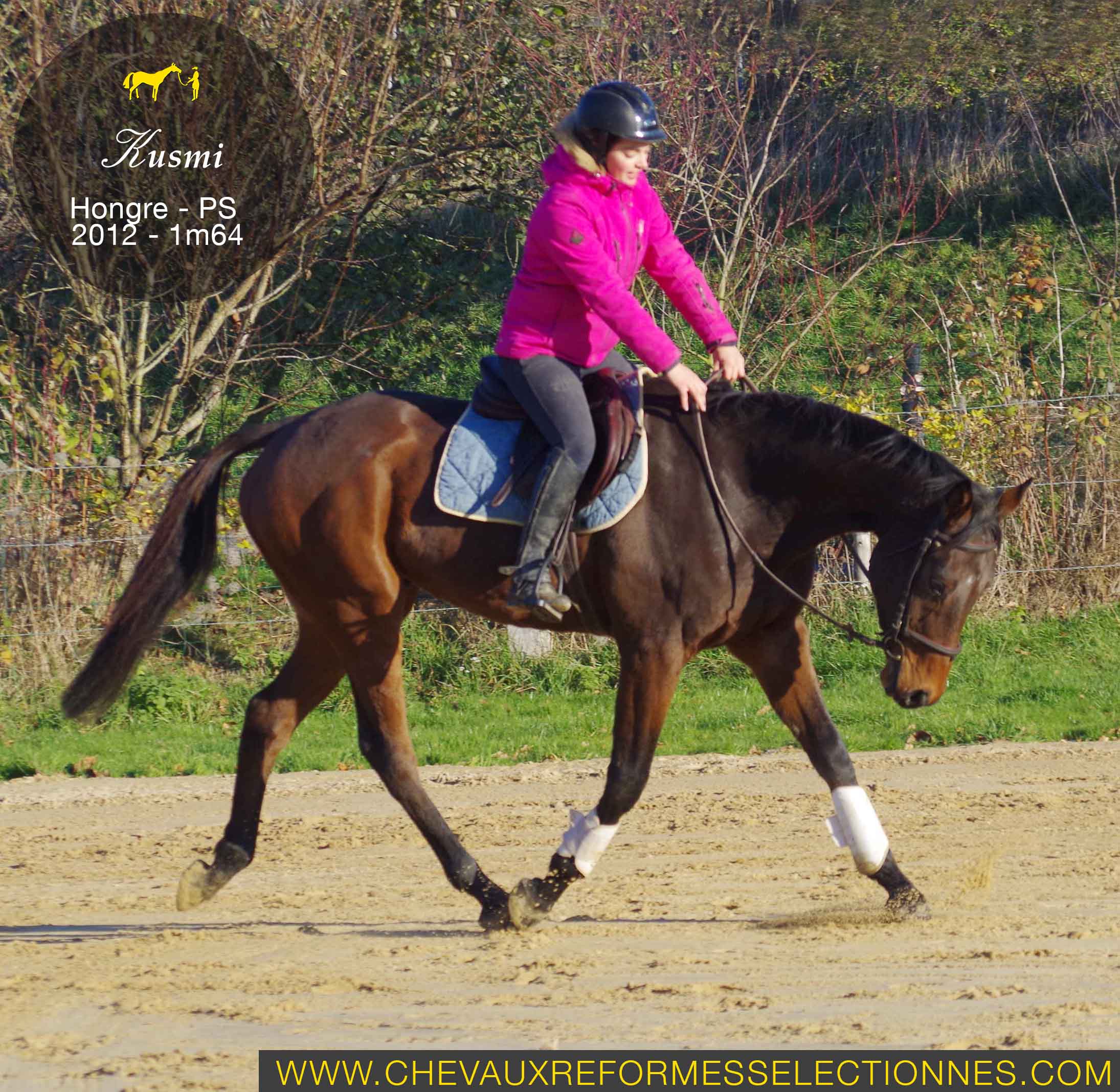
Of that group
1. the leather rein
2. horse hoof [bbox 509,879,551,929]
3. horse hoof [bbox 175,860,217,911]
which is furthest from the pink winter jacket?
horse hoof [bbox 175,860,217,911]

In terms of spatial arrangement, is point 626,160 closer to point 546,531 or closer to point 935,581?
point 546,531

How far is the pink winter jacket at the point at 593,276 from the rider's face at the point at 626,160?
49 millimetres

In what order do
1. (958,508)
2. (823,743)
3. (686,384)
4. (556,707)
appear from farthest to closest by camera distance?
(556,707), (823,743), (686,384), (958,508)

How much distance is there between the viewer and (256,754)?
5621 millimetres

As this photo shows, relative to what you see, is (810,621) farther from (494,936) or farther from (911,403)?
(494,936)

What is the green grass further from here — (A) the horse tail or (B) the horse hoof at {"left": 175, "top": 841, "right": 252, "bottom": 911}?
(B) the horse hoof at {"left": 175, "top": 841, "right": 252, "bottom": 911}

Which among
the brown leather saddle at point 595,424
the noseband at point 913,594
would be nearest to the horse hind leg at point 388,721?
the brown leather saddle at point 595,424

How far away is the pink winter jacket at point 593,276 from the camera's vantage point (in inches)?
197

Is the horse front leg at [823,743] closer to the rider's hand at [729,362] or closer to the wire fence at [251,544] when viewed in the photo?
the rider's hand at [729,362]

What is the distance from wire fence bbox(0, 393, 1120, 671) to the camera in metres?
9.98

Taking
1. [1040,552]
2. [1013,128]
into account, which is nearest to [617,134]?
[1040,552]

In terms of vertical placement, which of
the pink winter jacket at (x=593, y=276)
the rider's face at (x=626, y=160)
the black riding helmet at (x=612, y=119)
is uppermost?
the black riding helmet at (x=612, y=119)

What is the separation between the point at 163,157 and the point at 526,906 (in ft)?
24.6

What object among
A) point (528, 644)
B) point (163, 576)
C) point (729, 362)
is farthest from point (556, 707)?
point (729, 362)
